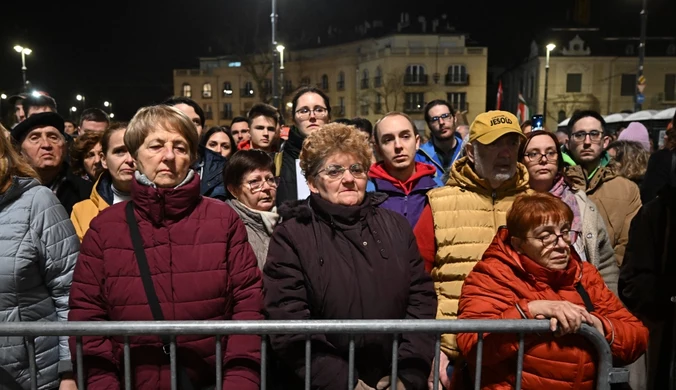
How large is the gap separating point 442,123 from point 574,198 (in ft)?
10.3

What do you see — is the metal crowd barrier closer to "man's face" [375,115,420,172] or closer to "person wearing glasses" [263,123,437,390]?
"person wearing glasses" [263,123,437,390]

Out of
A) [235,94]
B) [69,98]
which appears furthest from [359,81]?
[69,98]

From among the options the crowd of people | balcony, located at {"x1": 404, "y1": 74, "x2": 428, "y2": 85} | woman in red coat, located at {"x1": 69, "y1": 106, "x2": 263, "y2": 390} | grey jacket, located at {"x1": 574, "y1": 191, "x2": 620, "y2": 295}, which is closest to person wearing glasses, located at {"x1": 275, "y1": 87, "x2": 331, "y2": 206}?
the crowd of people

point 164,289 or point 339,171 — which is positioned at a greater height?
point 339,171

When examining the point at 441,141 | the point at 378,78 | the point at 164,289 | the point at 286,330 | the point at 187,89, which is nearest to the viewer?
the point at 286,330

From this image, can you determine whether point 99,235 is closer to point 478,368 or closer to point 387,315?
point 387,315

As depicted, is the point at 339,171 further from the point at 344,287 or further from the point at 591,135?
the point at 591,135

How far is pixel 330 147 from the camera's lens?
9.49 feet

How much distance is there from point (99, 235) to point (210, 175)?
83.4 inches

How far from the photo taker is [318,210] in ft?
9.27

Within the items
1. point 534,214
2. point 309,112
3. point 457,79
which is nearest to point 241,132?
point 309,112

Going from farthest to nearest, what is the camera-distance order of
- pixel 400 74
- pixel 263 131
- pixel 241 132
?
pixel 400 74 < pixel 241 132 < pixel 263 131

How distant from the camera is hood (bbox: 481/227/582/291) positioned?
2.71m

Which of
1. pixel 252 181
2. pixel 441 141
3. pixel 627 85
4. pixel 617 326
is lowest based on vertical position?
pixel 617 326
